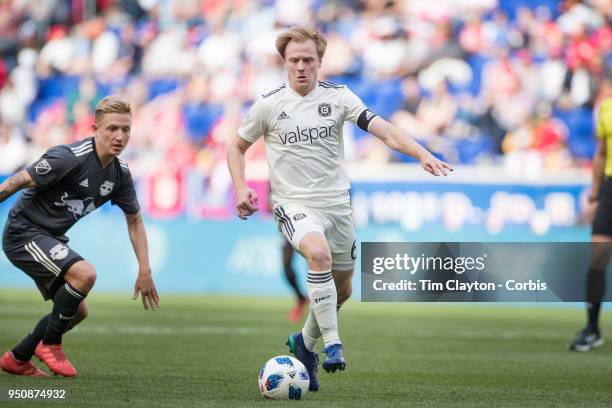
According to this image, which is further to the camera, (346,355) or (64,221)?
(346,355)

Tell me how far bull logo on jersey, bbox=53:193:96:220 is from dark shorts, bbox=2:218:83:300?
21cm

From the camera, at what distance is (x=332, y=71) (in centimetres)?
2125

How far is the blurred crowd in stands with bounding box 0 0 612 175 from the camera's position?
1955 cm

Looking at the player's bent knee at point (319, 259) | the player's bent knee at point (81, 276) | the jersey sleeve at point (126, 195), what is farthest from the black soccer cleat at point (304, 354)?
the jersey sleeve at point (126, 195)

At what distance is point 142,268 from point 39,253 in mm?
689

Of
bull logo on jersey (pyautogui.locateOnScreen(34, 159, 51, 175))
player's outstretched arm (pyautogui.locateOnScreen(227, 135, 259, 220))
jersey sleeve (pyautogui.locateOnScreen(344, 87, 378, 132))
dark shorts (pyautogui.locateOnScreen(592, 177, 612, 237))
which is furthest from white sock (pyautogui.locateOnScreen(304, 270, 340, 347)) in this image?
dark shorts (pyautogui.locateOnScreen(592, 177, 612, 237))

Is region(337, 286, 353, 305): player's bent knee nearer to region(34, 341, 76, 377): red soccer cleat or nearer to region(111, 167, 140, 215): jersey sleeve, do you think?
region(111, 167, 140, 215): jersey sleeve

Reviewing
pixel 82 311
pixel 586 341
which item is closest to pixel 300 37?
pixel 82 311

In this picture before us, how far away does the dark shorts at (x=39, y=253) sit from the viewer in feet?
24.7

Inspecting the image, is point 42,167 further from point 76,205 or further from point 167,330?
point 167,330

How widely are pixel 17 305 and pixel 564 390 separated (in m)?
9.41

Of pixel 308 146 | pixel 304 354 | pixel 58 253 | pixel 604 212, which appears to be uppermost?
pixel 308 146

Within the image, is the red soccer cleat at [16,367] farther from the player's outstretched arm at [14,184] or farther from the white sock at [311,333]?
the white sock at [311,333]

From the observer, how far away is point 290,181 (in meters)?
7.22
